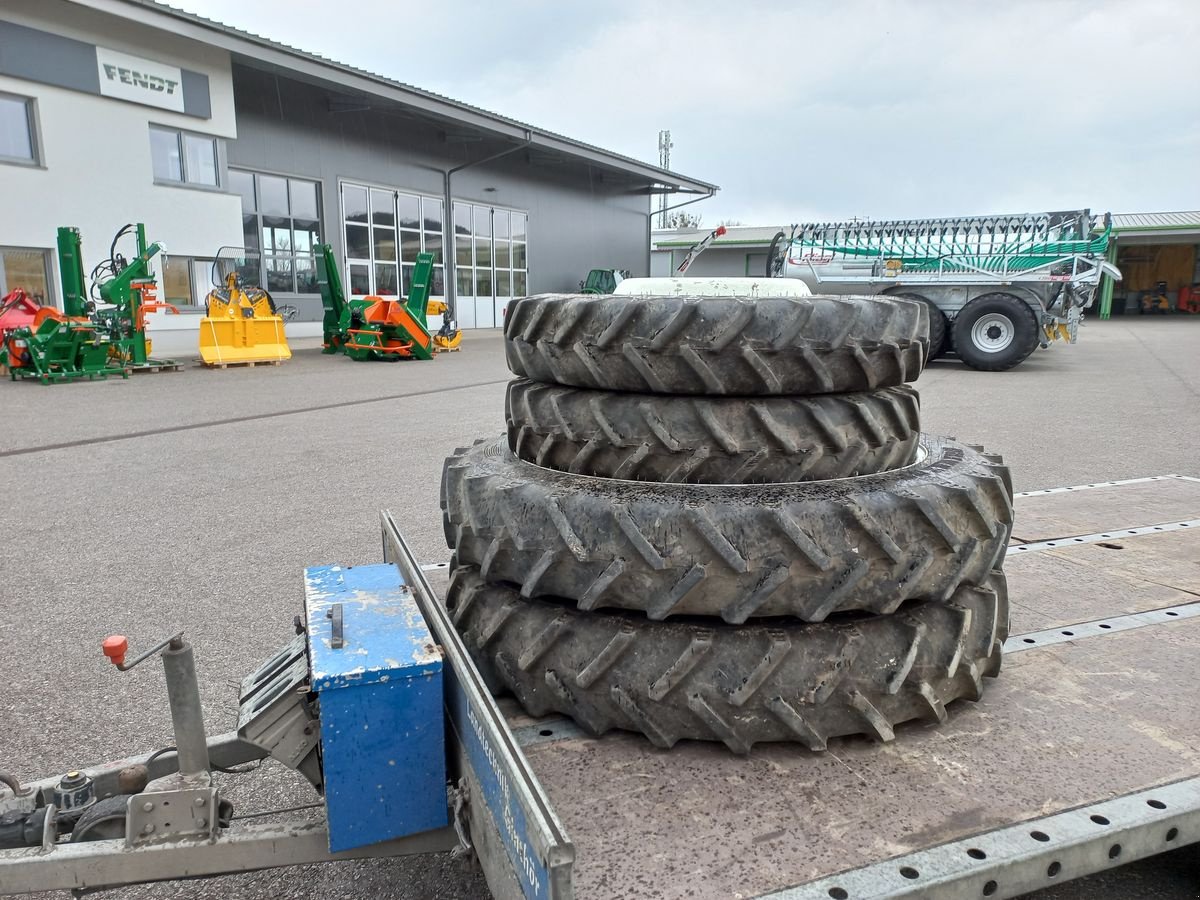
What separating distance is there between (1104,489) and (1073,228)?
11594mm

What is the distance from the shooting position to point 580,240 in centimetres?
3088

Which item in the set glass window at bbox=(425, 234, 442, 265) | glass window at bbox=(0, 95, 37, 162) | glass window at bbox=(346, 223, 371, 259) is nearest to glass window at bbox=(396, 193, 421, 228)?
glass window at bbox=(425, 234, 442, 265)

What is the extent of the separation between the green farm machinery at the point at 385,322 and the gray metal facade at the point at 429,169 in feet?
15.3

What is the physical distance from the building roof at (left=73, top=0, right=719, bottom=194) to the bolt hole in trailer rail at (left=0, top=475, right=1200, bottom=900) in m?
17.3

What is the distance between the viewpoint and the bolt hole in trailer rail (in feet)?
3.97

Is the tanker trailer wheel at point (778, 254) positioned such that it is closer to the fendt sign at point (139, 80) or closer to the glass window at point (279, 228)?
the glass window at point (279, 228)

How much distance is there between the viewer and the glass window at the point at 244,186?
18625mm

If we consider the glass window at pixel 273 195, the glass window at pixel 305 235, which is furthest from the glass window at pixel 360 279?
the glass window at pixel 273 195

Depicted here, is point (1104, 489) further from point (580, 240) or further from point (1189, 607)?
point (580, 240)

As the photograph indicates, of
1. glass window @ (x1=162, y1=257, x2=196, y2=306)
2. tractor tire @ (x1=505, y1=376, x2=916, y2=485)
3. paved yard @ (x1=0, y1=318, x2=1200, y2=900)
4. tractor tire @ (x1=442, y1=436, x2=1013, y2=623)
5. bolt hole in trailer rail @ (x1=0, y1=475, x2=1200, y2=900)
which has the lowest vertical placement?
paved yard @ (x1=0, y1=318, x2=1200, y2=900)

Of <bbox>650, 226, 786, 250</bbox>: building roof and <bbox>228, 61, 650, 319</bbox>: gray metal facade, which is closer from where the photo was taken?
<bbox>228, 61, 650, 319</bbox>: gray metal facade

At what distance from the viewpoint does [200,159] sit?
17.2 meters

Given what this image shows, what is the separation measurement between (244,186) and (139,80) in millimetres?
3352

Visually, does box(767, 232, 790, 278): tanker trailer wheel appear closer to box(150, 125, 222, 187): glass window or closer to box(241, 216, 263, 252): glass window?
box(150, 125, 222, 187): glass window
